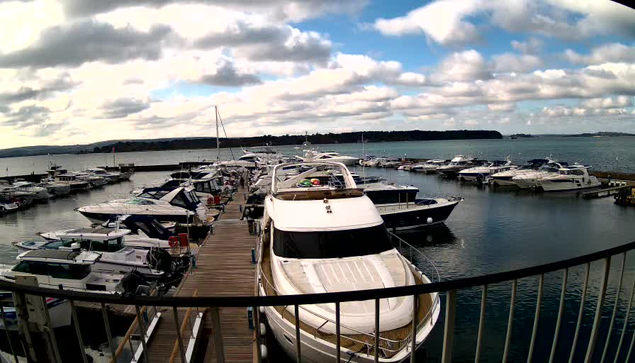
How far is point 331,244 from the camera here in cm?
910

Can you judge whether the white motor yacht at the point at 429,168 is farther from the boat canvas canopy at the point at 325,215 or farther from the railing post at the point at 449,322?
the railing post at the point at 449,322

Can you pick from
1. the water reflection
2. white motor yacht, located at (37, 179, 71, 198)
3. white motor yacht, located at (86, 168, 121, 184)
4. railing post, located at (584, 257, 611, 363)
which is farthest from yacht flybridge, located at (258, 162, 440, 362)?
white motor yacht, located at (86, 168, 121, 184)

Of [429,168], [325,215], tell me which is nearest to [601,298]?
[325,215]

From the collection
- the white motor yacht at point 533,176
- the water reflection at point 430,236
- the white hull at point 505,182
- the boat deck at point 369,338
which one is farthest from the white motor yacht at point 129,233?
the white hull at point 505,182

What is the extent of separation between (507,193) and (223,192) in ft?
96.7

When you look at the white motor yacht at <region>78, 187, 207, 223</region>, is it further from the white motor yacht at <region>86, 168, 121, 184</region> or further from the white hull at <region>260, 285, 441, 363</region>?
the white motor yacht at <region>86, 168, 121, 184</region>

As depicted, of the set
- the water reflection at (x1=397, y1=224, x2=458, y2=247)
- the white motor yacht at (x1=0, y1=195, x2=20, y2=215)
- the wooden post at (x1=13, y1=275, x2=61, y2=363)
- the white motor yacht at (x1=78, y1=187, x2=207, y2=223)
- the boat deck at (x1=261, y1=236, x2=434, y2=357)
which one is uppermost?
the wooden post at (x1=13, y1=275, x2=61, y2=363)

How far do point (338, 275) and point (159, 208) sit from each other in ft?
63.6

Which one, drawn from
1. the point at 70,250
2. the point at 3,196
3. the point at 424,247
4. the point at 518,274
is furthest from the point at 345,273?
the point at 3,196

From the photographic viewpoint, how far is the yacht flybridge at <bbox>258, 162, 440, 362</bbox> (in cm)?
650

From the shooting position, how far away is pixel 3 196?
4100cm

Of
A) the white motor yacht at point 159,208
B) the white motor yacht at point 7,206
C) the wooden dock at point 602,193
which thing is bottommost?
the white motor yacht at point 7,206

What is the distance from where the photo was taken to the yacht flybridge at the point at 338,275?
21.3 feet

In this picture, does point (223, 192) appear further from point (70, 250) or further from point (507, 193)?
point (507, 193)
